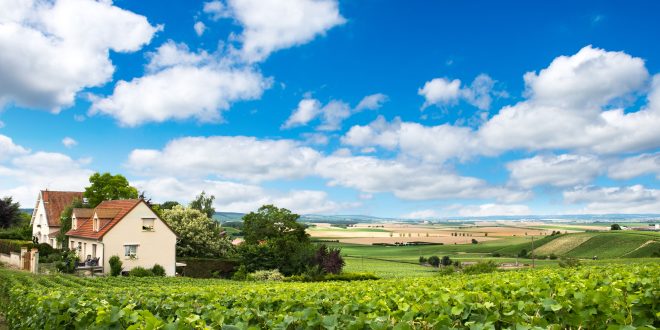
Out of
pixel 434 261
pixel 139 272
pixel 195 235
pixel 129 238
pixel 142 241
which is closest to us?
pixel 139 272

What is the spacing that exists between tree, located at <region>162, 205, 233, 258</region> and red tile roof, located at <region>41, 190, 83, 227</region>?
17.3 meters

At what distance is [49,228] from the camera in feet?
228

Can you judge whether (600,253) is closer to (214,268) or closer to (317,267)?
(317,267)

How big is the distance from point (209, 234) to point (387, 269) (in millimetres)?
26018

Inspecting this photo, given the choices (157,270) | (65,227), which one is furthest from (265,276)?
(65,227)

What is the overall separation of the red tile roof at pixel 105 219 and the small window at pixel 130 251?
2731 millimetres

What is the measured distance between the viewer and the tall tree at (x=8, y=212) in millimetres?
78000

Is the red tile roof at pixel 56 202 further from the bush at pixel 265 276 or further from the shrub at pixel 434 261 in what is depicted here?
the shrub at pixel 434 261

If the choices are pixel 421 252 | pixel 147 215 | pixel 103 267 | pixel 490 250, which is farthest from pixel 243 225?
pixel 490 250

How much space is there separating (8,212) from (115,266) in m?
42.3

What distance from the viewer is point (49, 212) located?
2795 inches

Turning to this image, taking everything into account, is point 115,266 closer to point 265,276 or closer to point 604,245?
point 265,276

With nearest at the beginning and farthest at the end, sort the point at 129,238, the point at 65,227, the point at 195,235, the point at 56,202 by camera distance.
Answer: the point at 129,238 < the point at 65,227 < the point at 195,235 < the point at 56,202

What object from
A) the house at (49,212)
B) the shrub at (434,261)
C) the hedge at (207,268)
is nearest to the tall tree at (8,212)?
the house at (49,212)
